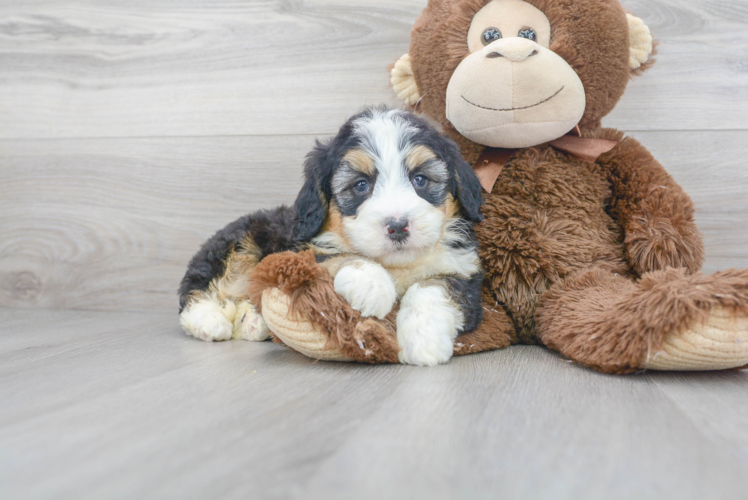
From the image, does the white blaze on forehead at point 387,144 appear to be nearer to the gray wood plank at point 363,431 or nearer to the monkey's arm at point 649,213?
the gray wood plank at point 363,431

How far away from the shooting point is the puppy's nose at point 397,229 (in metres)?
1.45

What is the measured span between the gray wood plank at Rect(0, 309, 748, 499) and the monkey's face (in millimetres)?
679

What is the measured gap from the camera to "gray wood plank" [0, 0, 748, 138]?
226 centimetres

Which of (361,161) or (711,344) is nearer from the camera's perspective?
(711,344)

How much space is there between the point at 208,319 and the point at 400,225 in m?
0.89

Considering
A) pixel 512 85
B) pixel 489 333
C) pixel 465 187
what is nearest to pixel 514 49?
pixel 512 85

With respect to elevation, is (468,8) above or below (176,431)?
above

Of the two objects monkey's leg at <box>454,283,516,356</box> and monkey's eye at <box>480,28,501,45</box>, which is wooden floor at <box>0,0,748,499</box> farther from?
monkey's eye at <box>480,28,501,45</box>

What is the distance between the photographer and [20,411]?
1.20m

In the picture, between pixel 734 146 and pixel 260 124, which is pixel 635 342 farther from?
pixel 260 124

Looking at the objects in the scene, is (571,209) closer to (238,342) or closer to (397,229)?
(397,229)

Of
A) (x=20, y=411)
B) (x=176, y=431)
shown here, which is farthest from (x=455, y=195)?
(x=20, y=411)

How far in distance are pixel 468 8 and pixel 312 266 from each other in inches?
37.9

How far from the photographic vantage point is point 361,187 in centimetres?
159
